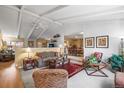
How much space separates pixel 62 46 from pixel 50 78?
59 cm

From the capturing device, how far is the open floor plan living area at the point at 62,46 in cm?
176

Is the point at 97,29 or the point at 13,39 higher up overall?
the point at 97,29

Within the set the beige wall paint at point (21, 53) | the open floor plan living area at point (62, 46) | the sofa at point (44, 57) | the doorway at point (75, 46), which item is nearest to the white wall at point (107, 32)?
the open floor plan living area at point (62, 46)

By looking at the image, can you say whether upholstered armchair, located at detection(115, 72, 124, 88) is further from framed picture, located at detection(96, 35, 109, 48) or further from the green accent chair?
framed picture, located at detection(96, 35, 109, 48)

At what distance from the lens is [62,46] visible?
191cm

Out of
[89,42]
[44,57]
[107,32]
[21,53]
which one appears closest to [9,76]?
[21,53]

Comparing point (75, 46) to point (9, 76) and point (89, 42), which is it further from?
point (9, 76)

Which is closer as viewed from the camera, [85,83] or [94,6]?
[94,6]

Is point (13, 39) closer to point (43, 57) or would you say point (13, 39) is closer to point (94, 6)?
point (43, 57)

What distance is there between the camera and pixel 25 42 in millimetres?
1854

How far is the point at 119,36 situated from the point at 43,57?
1.34m

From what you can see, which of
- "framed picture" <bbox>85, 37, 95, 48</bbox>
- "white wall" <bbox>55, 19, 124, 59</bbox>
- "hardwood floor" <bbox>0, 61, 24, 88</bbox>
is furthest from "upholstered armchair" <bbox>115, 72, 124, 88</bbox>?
"hardwood floor" <bbox>0, 61, 24, 88</bbox>

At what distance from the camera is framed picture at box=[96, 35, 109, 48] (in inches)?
71.5
